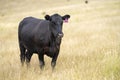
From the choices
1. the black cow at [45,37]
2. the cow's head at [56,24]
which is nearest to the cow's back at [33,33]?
the black cow at [45,37]

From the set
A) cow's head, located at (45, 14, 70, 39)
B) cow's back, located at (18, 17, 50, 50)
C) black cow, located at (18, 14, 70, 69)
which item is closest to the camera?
cow's head, located at (45, 14, 70, 39)

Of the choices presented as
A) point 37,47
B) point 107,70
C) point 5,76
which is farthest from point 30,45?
point 107,70

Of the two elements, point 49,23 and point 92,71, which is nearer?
point 92,71

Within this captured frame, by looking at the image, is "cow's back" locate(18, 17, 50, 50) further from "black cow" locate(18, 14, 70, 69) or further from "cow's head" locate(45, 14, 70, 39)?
"cow's head" locate(45, 14, 70, 39)

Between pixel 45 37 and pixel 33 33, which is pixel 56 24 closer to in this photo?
pixel 45 37

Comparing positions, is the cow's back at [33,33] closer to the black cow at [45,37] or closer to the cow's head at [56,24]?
the black cow at [45,37]

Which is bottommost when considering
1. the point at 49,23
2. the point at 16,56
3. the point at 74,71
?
the point at 16,56

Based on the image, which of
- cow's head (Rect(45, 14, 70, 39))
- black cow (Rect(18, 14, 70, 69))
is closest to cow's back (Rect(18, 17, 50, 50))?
black cow (Rect(18, 14, 70, 69))

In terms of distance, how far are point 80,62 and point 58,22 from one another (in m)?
1.55

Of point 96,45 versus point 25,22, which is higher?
point 25,22

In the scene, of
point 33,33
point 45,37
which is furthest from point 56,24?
point 33,33

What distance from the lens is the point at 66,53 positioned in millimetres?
11883

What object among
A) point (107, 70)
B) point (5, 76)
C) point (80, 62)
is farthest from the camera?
point (80, 62)

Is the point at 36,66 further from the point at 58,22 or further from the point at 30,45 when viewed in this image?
the point at 58,22
